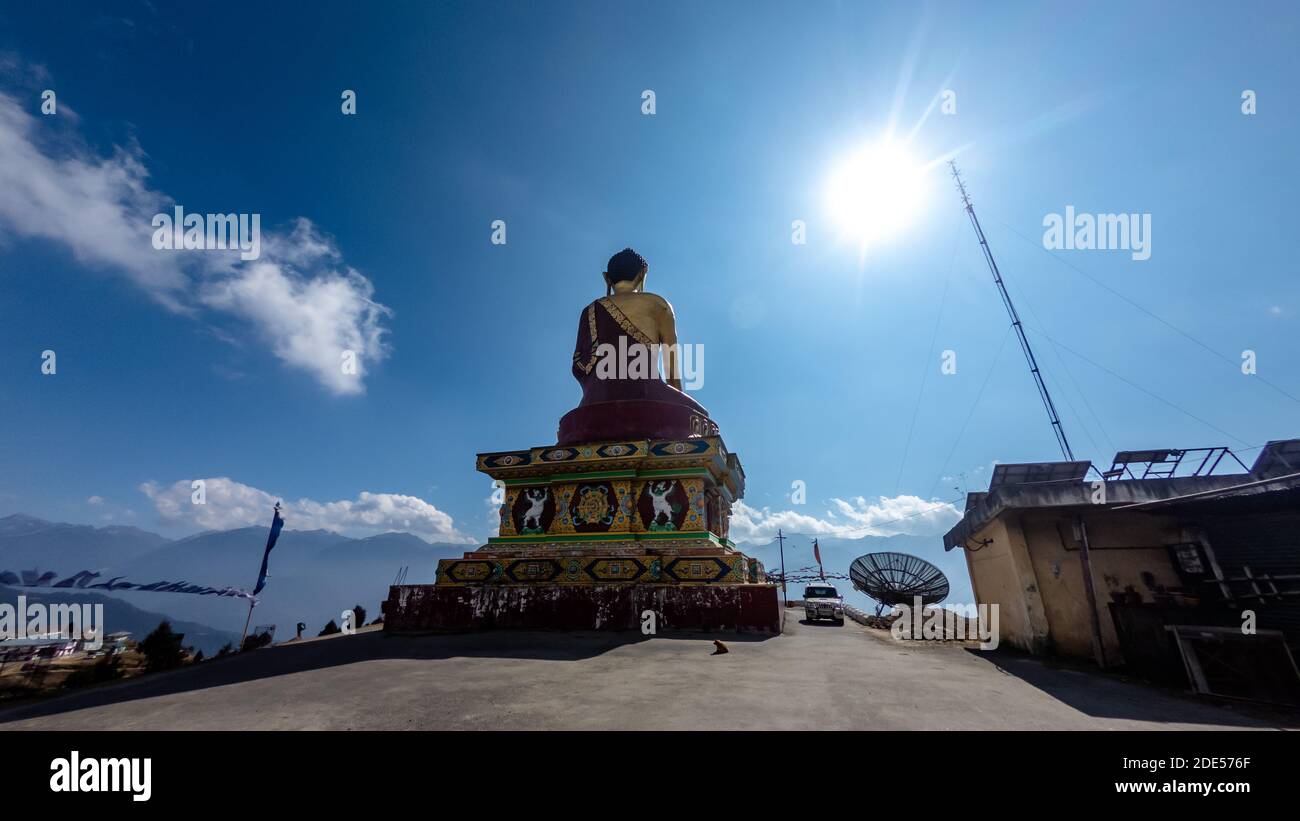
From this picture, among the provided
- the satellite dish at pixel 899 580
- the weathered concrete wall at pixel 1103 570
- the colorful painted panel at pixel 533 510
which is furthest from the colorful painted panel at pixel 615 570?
the satellite dish at pixel 899 580

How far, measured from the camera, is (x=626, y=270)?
1794cm

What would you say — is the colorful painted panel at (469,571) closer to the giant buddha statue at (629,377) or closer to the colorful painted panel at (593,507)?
the colorful painted panel at (593,507)

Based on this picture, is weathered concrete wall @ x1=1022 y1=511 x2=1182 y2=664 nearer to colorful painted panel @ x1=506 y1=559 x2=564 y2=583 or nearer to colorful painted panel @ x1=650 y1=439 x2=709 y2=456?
colorful painted panel @ x1=650 y1=439 x2=709 y2=456

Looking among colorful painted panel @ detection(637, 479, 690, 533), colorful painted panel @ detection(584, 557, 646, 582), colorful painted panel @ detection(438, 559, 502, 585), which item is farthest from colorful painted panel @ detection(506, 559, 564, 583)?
colorful painted panel @ detection(637, 479, 690, 533)

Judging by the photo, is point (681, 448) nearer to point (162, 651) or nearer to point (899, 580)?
point (162, 651)

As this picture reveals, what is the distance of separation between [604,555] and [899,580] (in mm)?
14838

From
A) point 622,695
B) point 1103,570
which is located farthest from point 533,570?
point 1103,570

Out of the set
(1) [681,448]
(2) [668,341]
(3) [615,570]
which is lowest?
(3) [615,570]

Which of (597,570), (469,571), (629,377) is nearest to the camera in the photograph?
(597,570)

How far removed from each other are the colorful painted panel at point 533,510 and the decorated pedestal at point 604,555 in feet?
0.10

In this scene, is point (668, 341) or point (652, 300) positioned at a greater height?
point (652, 300)
